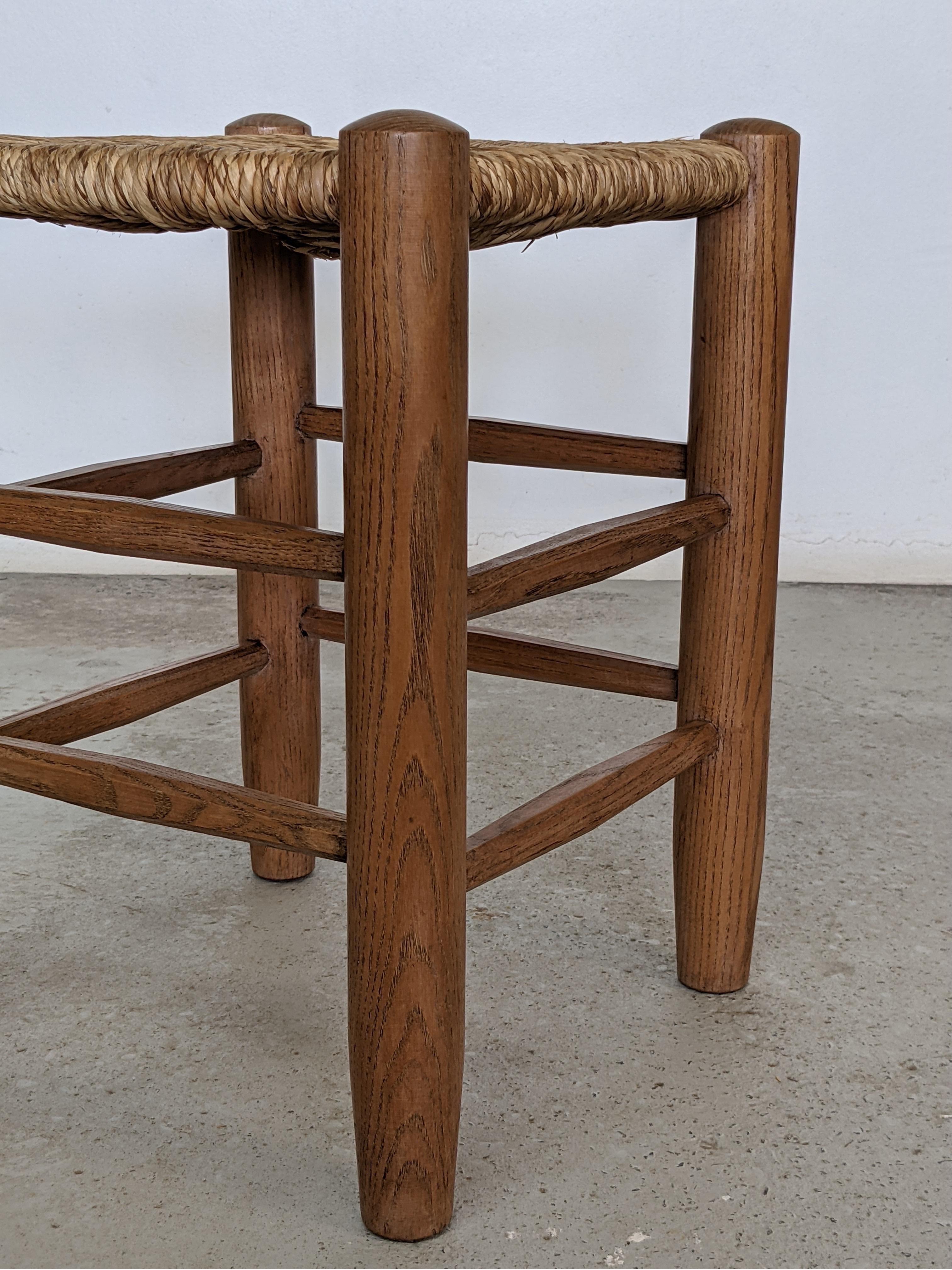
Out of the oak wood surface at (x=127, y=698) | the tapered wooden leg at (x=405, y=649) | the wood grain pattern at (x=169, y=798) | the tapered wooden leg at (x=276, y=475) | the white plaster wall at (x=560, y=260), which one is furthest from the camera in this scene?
the white plaster wall at (x=560, y=260)

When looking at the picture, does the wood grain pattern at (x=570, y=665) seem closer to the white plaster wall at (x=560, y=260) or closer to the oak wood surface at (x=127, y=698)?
the oak wood surface at (x=127, y=698)

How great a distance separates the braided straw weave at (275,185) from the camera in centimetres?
69

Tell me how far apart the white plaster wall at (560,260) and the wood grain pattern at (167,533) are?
140cm

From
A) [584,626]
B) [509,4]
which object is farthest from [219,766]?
[509,4]

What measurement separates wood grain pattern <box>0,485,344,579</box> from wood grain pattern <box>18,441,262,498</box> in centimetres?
12

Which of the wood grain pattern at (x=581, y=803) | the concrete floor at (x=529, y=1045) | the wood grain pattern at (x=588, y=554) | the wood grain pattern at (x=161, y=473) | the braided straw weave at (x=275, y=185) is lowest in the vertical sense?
the concrete floor at (x=529, y=1045)

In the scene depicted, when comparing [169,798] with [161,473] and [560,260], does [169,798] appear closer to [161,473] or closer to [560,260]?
[161,473]

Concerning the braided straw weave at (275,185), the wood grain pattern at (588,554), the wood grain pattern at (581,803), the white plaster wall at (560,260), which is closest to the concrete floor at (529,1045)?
the wood grain pattern at (581,803)

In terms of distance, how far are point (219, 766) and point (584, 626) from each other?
2.30 ft

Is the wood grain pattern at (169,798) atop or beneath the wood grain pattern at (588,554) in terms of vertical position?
beneath

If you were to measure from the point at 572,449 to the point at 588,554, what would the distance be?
17 centimetres

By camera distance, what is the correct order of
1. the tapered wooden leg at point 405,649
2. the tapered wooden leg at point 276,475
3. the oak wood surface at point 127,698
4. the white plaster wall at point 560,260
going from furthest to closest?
the white plaster wall at point 560,260 → the tapered wooden leg at point 276,475 → the oak wood surface at point 127,698 → the tapered wooden leg at point 405,649

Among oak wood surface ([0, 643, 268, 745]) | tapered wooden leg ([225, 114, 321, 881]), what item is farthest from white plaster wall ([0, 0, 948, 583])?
oak wood surface ([0, 643, 268, 745])

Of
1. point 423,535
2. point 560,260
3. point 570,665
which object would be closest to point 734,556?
point 570,665
